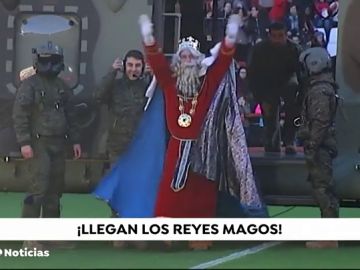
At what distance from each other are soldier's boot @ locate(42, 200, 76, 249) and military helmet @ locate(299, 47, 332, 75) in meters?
2.21

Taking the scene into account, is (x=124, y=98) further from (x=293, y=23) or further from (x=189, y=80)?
(x=293, y=23)

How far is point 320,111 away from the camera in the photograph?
7.77m

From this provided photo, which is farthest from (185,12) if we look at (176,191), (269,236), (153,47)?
(269,236)

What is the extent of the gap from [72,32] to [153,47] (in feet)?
2.63

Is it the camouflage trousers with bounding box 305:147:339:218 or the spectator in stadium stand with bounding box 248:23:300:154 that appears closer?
the camouflage trousers with bounding box 305:147:339:218

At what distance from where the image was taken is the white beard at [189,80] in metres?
7.71

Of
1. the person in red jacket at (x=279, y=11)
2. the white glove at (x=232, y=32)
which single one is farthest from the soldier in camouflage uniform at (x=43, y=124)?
the person in red jacket at (x=279, y=11)

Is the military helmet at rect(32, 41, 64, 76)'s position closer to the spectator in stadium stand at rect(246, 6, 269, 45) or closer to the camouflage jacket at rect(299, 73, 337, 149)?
the camouflage jacket at rect(299, 73, 337, 149)

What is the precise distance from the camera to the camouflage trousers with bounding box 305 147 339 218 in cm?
788

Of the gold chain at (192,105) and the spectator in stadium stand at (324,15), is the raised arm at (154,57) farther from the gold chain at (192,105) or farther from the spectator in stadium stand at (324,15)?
the spectator in stadium stand at (324,15)

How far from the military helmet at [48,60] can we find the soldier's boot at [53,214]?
99cm

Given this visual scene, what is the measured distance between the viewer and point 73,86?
806 centimetres

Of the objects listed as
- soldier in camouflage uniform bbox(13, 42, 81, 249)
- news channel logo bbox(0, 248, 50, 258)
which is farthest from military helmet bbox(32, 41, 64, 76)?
news channel logo bbox(0, 248, 50, 258)

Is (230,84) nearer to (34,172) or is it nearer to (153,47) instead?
(153,47)
